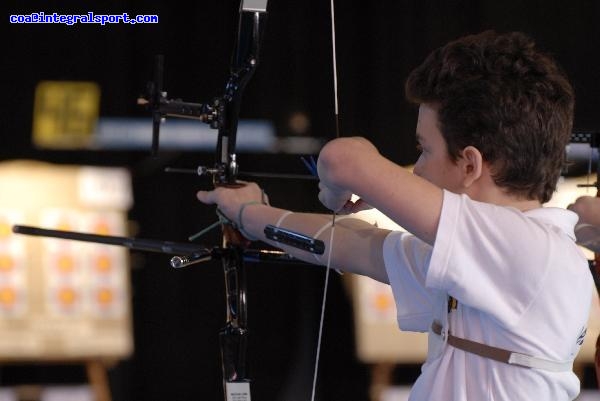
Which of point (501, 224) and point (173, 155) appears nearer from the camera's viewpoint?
point (501, 224)

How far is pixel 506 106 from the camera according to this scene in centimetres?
109

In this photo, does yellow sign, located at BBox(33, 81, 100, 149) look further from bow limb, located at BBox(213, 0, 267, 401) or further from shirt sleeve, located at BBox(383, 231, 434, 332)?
shirt sleeve, located at BBox(383, 231, 434, 332)

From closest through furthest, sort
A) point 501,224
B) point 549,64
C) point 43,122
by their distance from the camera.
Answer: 1. point 501,224
2. point 549,64
3. point 43,122

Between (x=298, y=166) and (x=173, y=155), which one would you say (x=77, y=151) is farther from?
(x=298, y=166)

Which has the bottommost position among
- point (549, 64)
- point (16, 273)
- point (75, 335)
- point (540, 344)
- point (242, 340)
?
point (75, 335)

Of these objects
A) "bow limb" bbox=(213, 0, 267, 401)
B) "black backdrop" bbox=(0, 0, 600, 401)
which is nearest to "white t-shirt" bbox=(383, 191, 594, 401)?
"bow limb" bbox=(213, 0, 267, 401)

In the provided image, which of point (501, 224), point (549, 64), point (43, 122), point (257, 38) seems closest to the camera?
point (501, 224)

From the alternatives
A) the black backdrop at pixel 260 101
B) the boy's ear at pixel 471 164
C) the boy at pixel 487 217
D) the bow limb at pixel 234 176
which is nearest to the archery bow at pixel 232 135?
the bow limb at pixel 234 176

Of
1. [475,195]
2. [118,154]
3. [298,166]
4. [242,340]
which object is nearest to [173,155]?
[118,154]

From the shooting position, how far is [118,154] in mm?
2568

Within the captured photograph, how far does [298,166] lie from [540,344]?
161 cm

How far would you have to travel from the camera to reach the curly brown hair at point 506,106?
1093mm

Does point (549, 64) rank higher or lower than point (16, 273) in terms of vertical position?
higher

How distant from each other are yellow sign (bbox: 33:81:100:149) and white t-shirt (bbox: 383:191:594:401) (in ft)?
5.21
